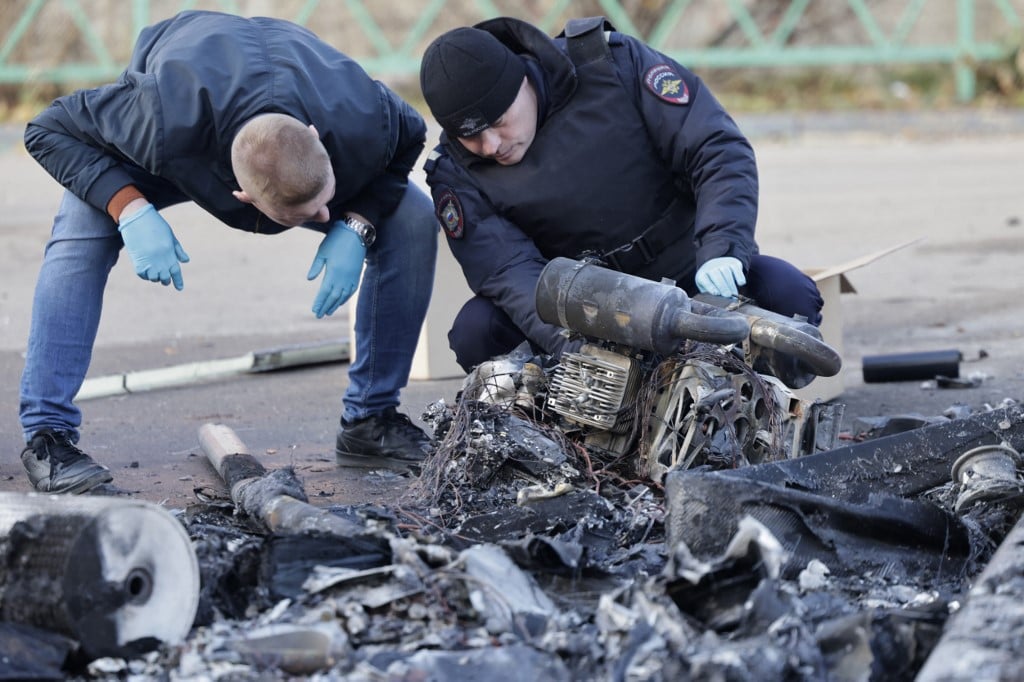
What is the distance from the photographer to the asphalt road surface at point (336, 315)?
4.41 metres

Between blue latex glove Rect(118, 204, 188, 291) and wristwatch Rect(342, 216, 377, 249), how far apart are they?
1.68 feet

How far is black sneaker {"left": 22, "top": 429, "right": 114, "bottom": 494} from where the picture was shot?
12.1 feet

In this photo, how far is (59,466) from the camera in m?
3.74

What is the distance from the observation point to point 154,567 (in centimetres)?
252

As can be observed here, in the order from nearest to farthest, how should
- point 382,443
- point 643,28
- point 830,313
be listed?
point 382,443 → point 830,313 → point 643,28

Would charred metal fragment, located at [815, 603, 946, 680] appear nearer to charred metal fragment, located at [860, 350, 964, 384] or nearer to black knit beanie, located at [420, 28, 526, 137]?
black knit beanie, located at [420, 28, 526, 137]

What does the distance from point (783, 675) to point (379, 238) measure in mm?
2252

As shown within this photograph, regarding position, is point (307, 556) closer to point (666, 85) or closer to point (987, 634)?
point (987, 634)

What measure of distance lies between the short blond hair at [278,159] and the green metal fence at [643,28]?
10374 mm

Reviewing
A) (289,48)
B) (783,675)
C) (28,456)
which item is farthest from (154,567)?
(289,48)

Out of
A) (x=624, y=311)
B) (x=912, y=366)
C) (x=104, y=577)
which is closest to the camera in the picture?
(x=104, y=577)

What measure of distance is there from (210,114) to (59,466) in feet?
3.46

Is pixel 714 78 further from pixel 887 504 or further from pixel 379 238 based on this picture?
pixel 887 504

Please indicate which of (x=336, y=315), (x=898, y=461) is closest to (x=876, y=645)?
(x=898, y=461)
